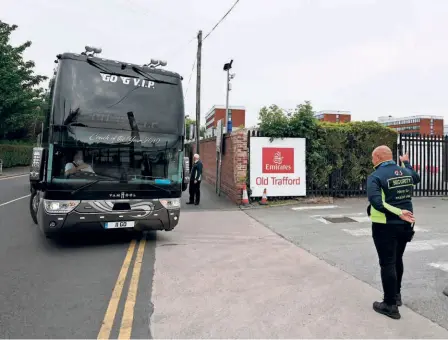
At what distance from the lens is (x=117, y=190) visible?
6.67 metres

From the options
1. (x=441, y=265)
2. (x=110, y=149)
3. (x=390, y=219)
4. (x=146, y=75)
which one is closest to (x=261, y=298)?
(x=390, y=219)

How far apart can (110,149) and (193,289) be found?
3191 mm

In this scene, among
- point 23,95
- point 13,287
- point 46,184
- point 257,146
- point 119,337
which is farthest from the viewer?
point 23,95

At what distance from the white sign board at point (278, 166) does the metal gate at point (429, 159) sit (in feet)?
13.6

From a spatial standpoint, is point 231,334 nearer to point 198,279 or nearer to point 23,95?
point 198,279

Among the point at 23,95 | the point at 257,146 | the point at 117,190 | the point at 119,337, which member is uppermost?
the point at 23,95

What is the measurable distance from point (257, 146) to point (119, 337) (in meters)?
9.80

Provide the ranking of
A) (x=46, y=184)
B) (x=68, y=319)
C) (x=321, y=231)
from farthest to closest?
(x=321, y=231), (x=46, y=184), (x=68, y=319)

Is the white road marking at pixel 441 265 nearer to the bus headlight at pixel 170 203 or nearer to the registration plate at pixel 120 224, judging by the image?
the bus headlight at pixel 170 203

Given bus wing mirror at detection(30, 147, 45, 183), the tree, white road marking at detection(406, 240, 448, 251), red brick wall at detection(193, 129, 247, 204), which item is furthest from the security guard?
the tree

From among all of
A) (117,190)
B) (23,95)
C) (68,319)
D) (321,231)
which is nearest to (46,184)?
(117,190)

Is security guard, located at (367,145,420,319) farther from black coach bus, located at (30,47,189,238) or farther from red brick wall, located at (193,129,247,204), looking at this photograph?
red brick wall, located at (193,129,247,204)

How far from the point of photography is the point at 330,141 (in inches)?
524

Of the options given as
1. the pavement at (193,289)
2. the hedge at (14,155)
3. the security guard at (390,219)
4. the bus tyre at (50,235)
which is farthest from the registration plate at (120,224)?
the hedge at (14,155)
